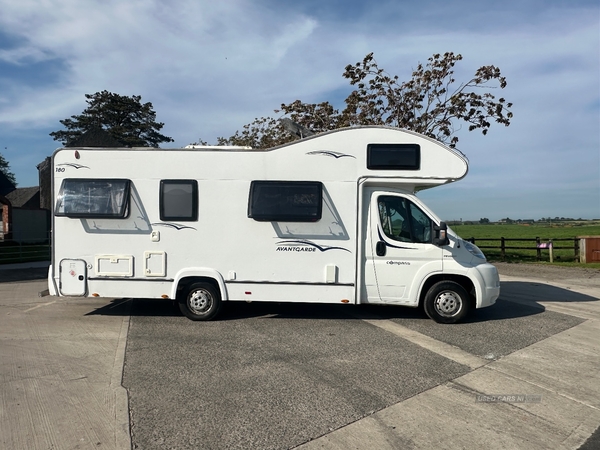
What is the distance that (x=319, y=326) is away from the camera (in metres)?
7.46

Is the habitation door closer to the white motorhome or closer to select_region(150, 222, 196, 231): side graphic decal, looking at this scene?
the white motorhome

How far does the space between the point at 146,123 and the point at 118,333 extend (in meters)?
37.4

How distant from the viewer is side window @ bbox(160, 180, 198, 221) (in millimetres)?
7402

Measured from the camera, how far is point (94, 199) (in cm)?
745

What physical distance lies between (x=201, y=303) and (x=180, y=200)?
1699 mm

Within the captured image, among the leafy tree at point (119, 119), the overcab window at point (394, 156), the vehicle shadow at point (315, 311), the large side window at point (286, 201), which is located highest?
the leafy tree at point (119, 119)

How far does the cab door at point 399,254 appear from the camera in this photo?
24.1 feet

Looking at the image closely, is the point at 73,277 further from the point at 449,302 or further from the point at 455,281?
the point at 455,281

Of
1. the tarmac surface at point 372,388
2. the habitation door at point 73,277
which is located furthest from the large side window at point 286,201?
the habitation door at point 73,277

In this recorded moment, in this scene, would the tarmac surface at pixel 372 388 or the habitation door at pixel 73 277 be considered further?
the habitation door at pixel 73 277

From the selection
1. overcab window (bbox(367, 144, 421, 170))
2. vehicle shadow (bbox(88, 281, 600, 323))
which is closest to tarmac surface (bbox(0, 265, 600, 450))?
vehicle shadow (bbox(88, 281, 600, 323))

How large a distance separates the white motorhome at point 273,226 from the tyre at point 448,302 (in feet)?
0.05

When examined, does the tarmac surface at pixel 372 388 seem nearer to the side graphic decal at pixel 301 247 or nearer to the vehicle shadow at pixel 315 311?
the vehicle shadow at pixel 315 311

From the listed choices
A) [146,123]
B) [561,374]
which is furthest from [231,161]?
[146,123]
